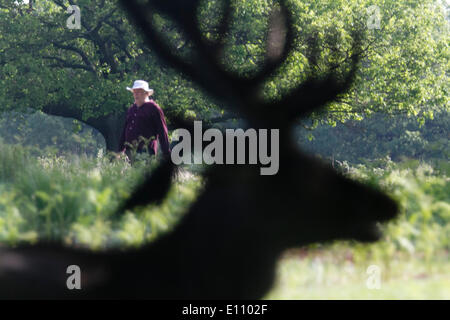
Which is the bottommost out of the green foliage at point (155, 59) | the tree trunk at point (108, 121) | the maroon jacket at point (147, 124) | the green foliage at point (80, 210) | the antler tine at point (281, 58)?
the green foliage at point (80, 210)

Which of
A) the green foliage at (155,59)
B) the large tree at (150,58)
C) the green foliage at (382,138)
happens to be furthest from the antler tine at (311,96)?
the green foliage at (382,138)

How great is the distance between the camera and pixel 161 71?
19.5 meters

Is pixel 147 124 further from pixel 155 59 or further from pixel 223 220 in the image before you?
pixel 155 59

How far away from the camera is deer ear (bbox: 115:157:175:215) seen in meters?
6.58

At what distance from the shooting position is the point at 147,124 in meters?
8.99

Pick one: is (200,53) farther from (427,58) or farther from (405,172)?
(427,58)

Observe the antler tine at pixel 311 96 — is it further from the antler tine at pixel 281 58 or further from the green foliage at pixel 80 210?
the green foliage at pixel 80 210

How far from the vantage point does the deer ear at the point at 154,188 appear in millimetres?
6578

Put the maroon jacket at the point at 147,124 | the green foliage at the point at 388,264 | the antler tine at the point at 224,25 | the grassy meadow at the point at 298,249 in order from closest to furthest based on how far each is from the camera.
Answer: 1. the green foliage at the point at 388,264
2. the grassy meadow at the point at 298,249
3. the antler tine at the point at 224,25
4. the maroon jacket at the point at 147,124

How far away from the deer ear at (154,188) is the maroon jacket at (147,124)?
0.62 metres

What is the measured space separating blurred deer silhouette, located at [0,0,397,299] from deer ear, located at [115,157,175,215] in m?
0.02

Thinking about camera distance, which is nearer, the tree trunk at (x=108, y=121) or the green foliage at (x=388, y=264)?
the green foliage at (x=388, y=264)
